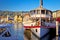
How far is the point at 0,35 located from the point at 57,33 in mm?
6118

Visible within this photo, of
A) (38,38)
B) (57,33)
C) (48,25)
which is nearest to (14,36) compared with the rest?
(38,38)

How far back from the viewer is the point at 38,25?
1152cm

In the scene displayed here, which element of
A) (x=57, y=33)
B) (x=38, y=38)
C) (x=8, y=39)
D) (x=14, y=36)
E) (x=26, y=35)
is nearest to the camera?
(x=8, y=39)

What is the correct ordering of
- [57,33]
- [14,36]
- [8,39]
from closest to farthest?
[8,39] → [14,36] → [57,33]

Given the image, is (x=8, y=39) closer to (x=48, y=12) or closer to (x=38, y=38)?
(x=38, y=38)

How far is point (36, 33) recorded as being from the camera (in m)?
11.5

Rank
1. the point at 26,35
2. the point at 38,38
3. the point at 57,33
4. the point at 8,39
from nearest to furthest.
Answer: the point at 8,39 < the point at 38,38 < the point at 26,35 < the point at 57,33

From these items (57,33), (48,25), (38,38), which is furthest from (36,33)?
(57,33)

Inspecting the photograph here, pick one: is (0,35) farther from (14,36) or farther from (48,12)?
(48,12)

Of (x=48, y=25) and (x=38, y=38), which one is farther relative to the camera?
(x=48, y=25)

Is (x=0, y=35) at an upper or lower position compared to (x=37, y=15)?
lower

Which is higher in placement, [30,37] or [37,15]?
[37,15]

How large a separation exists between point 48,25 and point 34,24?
120cm

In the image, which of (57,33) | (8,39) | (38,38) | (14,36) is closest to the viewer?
(8,39)
